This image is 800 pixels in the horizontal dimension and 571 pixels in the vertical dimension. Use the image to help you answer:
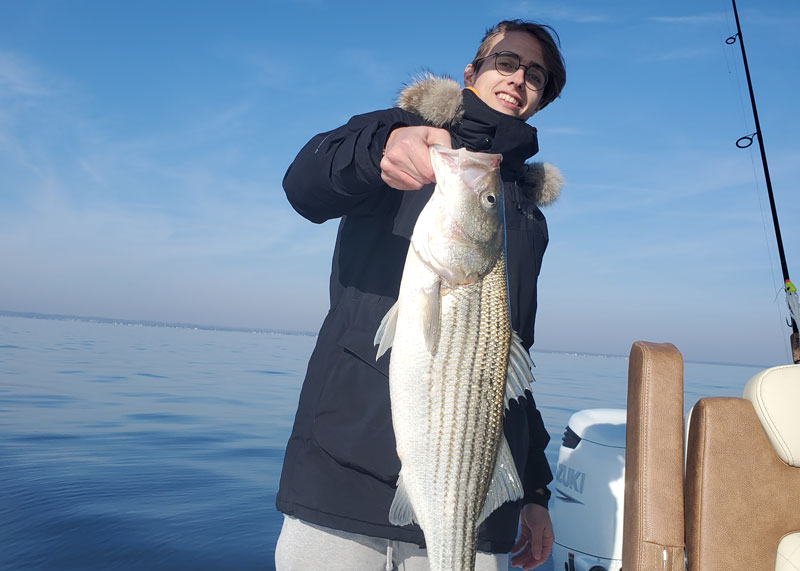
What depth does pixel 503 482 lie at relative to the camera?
219 cm

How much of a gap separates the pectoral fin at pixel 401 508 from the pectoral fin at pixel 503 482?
1.14 feet

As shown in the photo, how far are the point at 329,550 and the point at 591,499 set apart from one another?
2858mm

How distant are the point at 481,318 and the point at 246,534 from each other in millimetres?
5181

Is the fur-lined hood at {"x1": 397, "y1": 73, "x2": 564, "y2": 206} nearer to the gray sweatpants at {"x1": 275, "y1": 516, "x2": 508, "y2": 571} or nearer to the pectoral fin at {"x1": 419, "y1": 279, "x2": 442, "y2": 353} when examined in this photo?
the pectoral fin at {"x1": 419, "y1": 279, "x2": 442, "y2": 353}

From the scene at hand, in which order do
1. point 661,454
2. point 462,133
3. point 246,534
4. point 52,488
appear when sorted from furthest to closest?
point 52,488 < point 246,534 < point 462,133 < point 661,454

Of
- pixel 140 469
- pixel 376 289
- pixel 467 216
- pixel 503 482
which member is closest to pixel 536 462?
pixel 503 482

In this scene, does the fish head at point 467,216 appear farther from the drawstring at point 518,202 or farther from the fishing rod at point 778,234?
the fishing rod at point 778,234

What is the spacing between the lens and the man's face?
2.94m

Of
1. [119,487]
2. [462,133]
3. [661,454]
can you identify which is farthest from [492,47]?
[119,487]

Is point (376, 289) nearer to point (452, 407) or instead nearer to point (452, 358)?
point (452, 358)

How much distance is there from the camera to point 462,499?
206 cm

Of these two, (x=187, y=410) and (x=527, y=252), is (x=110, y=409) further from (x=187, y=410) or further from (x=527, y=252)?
(x=527, y=252)

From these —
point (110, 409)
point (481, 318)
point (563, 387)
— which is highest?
point (481, 318)

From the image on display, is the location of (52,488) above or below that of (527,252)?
below
